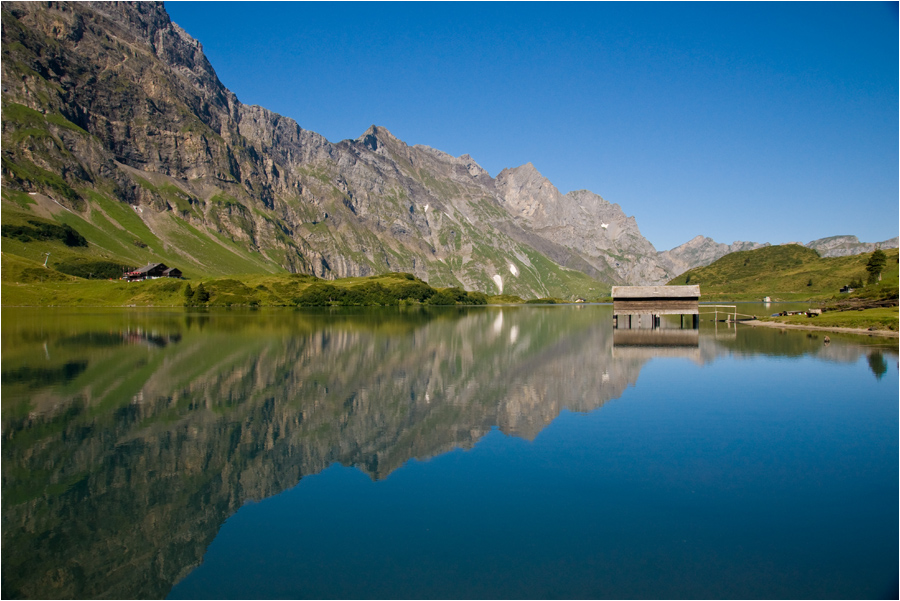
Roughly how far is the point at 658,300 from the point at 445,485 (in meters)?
82.5

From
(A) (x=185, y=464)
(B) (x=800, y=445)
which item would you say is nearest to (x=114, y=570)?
(A) (x=185, y=464)

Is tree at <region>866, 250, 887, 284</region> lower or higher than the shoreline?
higher

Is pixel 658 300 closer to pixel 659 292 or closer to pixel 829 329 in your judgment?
pixel 659 292

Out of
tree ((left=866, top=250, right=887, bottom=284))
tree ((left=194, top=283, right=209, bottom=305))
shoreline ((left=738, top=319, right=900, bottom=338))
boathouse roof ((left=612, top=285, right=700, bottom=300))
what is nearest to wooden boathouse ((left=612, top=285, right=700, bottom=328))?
boathouse roof ((left=612, top=285, right=700, bottom=300))

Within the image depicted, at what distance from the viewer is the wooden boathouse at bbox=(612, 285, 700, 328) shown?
303 feet

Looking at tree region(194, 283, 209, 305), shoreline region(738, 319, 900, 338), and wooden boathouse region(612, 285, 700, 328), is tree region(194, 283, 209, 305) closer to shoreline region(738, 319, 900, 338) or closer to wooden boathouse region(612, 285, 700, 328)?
wooden boathouse region(612, 285, 700, 328)

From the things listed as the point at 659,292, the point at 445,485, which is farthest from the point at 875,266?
the point at 445,485

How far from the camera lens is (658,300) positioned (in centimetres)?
9412

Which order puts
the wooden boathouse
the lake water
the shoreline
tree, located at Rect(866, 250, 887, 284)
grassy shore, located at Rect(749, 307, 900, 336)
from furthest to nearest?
1. tree, located at Rect(866, 250, 887, 284)
2. the wooden boathouse
3. grassy shore, located at Rect(749, 307, 900, 336)
4. the shoreline
5. the lake water

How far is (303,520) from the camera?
16312 millimetres

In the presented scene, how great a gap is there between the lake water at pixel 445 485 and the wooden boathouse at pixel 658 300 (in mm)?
53324

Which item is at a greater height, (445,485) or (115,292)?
(115,292)

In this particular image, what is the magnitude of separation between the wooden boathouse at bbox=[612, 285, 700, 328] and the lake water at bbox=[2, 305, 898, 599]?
5332 centimetres

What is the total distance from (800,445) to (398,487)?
54.1 ft
